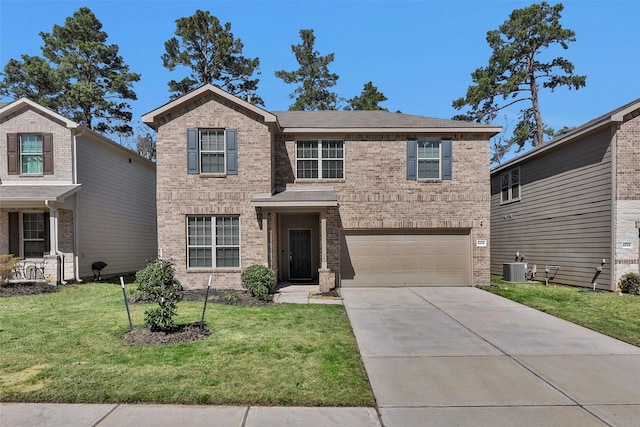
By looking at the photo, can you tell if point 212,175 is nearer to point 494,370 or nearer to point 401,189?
point 401,189

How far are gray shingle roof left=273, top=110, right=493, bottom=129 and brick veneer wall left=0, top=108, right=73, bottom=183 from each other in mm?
7752

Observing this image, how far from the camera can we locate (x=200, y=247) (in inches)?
480

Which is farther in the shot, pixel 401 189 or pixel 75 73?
pixel 75 73

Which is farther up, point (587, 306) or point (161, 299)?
point (161, 299)

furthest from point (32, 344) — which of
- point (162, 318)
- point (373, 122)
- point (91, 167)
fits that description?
point (373, 122)

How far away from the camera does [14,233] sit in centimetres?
1315

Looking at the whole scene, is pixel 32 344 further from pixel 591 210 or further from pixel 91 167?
pixel 591 210

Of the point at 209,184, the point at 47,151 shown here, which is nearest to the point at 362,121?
the point at 209,184

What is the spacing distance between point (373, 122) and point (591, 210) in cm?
805

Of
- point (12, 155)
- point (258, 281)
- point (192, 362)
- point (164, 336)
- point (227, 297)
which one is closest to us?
point (192, 362)

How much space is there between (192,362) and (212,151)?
8.31m

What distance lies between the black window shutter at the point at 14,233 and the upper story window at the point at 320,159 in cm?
1023

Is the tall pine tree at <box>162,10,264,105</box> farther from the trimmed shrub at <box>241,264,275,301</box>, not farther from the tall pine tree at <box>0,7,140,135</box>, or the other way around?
the trimmed shrub at <box>241,264,275,301</box>

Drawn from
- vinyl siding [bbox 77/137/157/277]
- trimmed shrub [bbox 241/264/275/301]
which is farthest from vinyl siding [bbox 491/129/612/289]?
vinyl siding [bbox 77/137/157/277]
